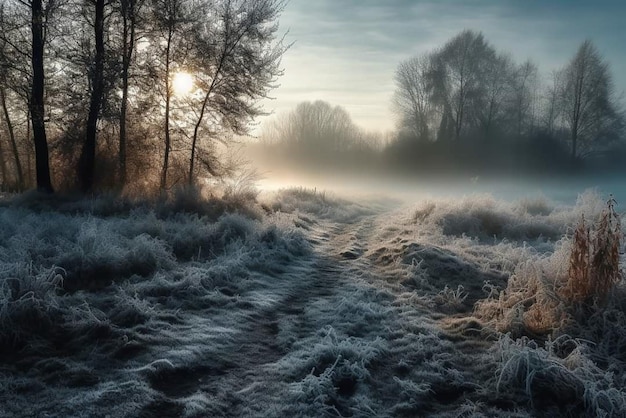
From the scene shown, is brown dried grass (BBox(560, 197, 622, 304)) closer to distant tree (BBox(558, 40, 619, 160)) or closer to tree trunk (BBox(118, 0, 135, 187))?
tree trunk (BBox(118, 0, 135, 187))

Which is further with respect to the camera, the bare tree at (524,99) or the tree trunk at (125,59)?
the bare tree at (524,99)

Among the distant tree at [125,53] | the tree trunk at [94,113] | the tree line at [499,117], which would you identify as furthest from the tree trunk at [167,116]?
the tree line at [499,117]

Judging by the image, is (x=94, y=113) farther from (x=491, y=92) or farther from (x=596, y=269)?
(x=491, y=92)

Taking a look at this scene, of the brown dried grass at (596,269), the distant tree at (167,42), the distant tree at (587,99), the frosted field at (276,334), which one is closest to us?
the frosted field at (276,334)

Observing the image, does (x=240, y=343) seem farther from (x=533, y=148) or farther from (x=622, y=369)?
(x=533, y=148)

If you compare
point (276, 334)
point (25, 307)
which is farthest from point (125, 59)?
point (276, 334)

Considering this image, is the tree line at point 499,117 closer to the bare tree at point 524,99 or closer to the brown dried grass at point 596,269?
the bare tree at point 524,99

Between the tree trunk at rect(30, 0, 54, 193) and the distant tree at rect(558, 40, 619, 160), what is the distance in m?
49.1

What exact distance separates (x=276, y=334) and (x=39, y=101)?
568 inches

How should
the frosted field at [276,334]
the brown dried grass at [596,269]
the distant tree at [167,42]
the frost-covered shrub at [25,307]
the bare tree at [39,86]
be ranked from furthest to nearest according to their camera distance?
1. the distant tree at [167,42]
2. the bare tree at [39,86]
3. the brown dried grass at [596,269]
4. the frost-covered shrub at [25,307]
5. the frosted field at [276,334]

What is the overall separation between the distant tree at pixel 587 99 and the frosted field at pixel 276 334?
1787 inches

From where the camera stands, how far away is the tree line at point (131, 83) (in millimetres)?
16109

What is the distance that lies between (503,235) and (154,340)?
1257 cm

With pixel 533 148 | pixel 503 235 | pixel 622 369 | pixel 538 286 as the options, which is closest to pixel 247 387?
pixel 622 369
